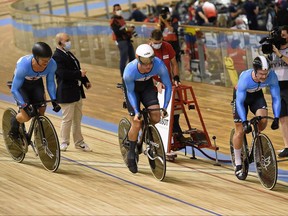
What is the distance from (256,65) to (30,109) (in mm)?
2571

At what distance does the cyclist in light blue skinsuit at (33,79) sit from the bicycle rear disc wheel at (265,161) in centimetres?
222

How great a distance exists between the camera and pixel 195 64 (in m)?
15.6

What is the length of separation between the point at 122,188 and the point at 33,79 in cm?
162

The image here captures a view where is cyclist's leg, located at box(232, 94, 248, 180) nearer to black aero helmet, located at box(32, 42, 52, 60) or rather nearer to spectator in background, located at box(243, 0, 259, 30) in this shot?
black aero helmet, located at box(32, 42, 52, 60)

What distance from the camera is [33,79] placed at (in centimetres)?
962

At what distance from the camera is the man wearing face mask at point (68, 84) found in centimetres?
1039

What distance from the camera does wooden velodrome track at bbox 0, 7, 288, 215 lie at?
827 centimetres

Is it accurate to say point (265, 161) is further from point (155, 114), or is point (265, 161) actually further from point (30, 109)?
point (30, 109)

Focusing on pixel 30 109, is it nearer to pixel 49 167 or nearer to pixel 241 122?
pixel 49 167

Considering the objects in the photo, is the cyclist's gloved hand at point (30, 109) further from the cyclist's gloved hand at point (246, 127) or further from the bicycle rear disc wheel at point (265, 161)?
the bicycle rear disc wheel at point (265, 161)

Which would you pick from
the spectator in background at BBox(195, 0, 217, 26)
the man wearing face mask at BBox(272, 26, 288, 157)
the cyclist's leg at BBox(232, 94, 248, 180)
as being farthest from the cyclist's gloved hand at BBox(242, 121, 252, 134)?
the spectator in background at BBox(195, 0, 217, 26)

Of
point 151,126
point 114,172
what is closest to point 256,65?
point 151,126

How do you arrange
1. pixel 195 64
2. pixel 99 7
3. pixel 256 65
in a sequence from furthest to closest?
pixel 99 7, pixel 195 64, pixel 256 65

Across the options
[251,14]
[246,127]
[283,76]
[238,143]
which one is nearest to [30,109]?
[238,143]
